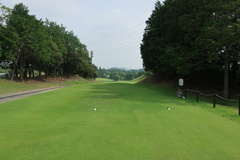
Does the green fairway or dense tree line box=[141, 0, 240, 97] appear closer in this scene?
the green fairway

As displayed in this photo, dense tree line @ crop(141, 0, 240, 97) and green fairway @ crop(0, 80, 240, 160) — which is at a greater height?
dense tree line @ crop(141, 0, 240, 97)

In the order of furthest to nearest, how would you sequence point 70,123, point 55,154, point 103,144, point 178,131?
point 70,123
point 178,131
point 103,144
point 55,154

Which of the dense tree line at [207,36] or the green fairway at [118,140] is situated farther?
the dense tree line at [207,36]

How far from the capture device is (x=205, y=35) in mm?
18250

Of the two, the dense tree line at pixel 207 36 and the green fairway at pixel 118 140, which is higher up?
the dense tree line at pixel 207 36

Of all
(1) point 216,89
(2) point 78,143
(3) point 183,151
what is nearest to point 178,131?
(3) point 183,151

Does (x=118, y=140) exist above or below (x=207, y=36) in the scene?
below

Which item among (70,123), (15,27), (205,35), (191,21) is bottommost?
(70,123)

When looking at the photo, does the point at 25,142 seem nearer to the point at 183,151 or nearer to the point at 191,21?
the point at 183,151

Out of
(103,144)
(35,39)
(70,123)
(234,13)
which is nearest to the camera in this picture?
(103,144)

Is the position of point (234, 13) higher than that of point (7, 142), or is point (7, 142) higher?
point (234, 13)

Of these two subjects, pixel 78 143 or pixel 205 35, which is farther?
pixel 205 35

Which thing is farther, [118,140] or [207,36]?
[207,36]

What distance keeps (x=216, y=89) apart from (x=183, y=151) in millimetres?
23848
